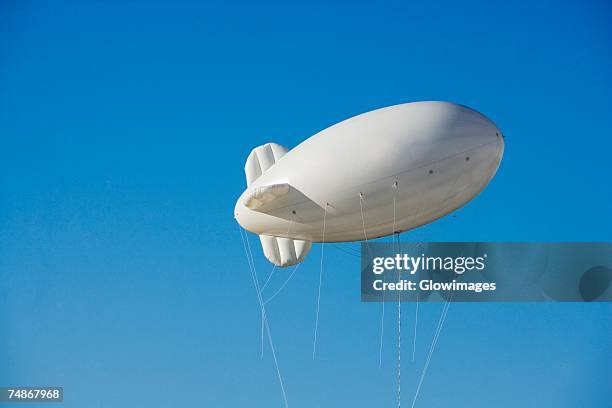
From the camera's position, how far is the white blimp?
1533 cm

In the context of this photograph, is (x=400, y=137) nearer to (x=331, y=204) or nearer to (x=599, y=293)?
(x=331, y=204)

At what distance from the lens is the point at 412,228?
17094 mm

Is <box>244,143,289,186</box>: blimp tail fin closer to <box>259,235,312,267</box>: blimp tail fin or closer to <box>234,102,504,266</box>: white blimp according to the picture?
<box>259,235,312,267</box>: blimp tail fin

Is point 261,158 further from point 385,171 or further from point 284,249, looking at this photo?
point 385,171

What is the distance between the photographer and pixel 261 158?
777 inches

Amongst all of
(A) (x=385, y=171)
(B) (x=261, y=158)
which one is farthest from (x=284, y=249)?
(A) (x=385, y=171)

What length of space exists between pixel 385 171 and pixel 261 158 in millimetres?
4969

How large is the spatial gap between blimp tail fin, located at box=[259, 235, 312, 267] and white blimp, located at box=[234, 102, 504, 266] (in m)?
2.67

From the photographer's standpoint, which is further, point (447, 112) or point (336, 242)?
point (336, 242)

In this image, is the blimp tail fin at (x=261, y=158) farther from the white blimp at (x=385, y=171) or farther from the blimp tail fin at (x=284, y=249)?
the white blimp at (x=385, y=171)

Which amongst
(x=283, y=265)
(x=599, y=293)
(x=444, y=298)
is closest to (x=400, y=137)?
(x=283, y=265)

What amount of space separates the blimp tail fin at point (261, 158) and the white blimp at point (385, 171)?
2.63 metres

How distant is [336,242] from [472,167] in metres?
3.64

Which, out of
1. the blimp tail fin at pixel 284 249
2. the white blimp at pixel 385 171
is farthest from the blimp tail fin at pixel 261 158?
the white blimp at pixel 385 171
